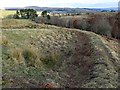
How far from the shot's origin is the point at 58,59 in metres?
23.9

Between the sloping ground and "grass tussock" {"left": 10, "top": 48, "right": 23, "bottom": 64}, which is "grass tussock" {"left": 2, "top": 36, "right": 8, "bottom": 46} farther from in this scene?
"grass tussock" {"left": 10, "top": 48, "right": 23, "bottom": 64}

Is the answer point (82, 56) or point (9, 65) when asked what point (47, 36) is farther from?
point (9, 65)

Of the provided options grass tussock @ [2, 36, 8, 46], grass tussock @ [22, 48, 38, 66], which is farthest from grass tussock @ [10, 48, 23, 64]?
grass tussock @ [2, 36, 8, 46]

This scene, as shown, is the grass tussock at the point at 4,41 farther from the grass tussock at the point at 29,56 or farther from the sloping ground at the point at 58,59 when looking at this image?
the grass tussock at the point at 29,56

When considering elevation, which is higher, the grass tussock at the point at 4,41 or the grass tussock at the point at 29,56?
the grass tussock at the point at 4,41

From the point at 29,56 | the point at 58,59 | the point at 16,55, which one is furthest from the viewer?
the point at 58,59

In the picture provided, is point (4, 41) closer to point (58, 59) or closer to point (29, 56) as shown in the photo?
point (29, 56)

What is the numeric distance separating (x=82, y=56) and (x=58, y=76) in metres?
3.97

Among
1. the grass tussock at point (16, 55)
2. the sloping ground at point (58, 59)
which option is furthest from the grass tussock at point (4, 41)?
the grass tussock at point (16, 55)

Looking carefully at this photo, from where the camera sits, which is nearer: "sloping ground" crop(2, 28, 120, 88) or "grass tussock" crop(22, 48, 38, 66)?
"sloping ground" crop(2, 28, 120, 88)

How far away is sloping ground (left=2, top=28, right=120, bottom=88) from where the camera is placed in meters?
19.7

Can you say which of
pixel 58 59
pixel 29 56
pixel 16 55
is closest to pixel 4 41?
pixel 16 55

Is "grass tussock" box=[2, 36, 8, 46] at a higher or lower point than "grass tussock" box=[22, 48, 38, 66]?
higher

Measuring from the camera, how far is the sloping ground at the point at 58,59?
19.7 meters
